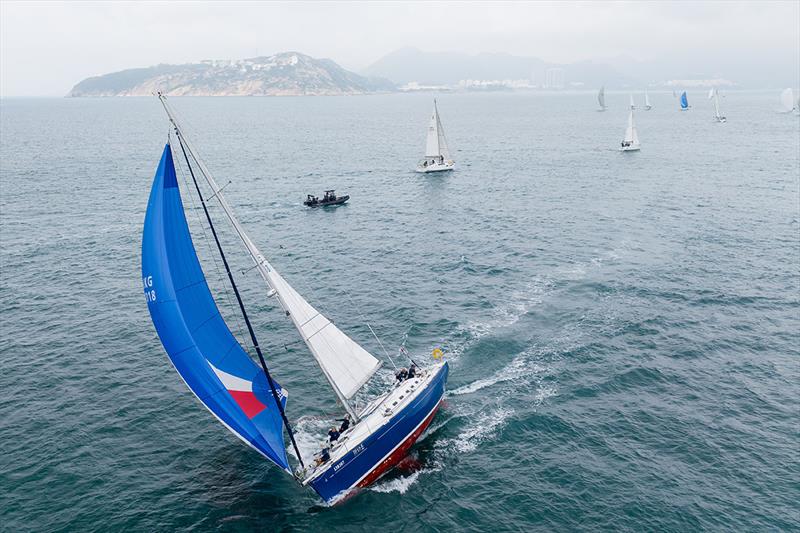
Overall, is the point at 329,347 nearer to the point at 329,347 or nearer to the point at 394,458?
the point at 329,347

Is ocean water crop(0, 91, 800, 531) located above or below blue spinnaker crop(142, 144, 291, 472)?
below

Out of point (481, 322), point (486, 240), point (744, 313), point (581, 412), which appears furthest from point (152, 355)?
point (744, 313)

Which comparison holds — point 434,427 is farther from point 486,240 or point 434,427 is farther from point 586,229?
point 586,229

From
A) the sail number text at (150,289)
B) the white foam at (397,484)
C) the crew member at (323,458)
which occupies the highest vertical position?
the sail number text at (150,289)

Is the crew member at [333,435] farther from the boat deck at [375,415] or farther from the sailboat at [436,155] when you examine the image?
the sailboat at [436,155]

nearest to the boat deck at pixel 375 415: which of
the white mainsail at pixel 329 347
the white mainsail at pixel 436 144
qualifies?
the white mainsail at pixel 329 347

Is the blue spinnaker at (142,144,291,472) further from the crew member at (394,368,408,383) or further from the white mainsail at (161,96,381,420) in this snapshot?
the crew member at (394,368,408,383)

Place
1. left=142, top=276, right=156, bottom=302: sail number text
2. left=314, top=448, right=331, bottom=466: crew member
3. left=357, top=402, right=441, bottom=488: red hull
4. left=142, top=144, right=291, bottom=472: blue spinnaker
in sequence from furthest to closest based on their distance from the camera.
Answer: left=357, top=402, right=441, bottom=488: red hull, left=314, top=448, right=331, bottom=466: crew member, left=142, top=276, right=156, bottom=302: sail number text, left=142, top=144, right=291, bottom=472: blue spinnaker

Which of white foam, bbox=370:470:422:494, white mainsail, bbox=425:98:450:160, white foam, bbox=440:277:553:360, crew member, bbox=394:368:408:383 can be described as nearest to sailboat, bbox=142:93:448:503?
crew member, bbox=394:368:408:383
